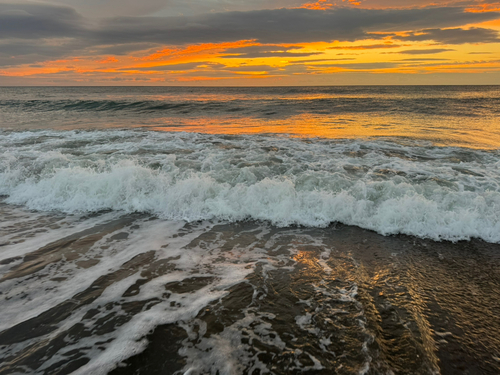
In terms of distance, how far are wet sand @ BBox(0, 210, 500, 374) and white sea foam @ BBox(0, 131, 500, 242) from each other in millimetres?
630

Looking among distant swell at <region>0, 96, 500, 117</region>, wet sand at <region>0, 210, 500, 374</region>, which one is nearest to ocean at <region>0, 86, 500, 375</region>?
wet sand at <region>0, 210, 500, 374</region>

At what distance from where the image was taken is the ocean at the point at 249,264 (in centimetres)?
254

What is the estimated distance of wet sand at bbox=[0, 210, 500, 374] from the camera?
8.07 ft

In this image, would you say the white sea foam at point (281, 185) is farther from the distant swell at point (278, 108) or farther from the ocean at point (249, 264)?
the distant swell at point (278, 108)

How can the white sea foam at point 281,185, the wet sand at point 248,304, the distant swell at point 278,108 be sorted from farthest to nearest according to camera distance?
the distant swell at point 278,108
the white sea foam at point 281,185
the wet sand at point 248,304

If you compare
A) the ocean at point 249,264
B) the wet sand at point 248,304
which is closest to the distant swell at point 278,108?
the ocean at point 249,264

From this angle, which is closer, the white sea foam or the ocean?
the ocean

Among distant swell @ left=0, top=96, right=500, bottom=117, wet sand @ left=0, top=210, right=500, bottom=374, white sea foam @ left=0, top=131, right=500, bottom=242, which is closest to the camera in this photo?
wet sand @ left=0, top=210, right=500, bottom=374

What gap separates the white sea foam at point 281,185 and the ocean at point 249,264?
0.04 meters

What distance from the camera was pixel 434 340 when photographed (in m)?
2.64

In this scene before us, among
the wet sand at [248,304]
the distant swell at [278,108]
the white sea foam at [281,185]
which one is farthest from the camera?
the distant swell at [278,108]

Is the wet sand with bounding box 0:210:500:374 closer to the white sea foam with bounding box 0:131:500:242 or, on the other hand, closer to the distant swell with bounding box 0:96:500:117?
the white sea foam with bounding box 0:131:500:242

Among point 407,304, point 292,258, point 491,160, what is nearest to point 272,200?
point 292,258

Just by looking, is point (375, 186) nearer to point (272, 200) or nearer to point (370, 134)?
point (272, 200)
